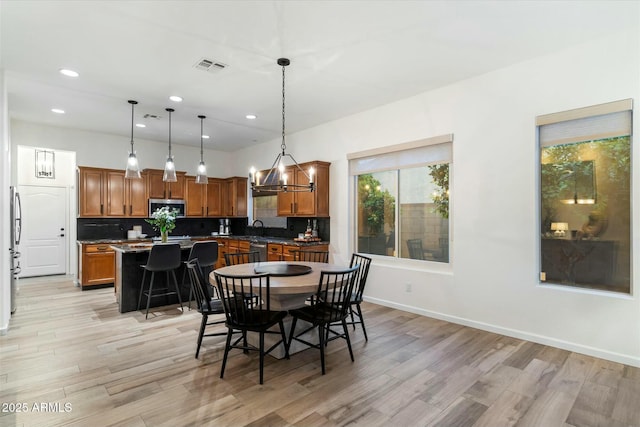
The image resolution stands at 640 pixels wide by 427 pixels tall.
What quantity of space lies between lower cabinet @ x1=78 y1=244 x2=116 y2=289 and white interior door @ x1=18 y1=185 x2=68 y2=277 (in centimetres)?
179

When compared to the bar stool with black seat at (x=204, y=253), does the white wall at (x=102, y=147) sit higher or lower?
higher

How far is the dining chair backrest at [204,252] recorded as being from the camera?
474 cm

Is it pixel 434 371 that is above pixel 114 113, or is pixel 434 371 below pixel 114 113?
below

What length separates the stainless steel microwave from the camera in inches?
274

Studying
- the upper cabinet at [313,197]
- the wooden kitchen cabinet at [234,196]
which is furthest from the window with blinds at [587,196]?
the wooden kitchen cabinet at [234,196]

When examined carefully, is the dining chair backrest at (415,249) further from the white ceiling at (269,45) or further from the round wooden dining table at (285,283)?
the white ceiling at (269,45)

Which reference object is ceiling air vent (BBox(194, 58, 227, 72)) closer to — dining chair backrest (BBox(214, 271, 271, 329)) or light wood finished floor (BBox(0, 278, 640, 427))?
dining chair backrest (BBox(214, 271, 271, 329))

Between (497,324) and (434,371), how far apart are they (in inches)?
53.2

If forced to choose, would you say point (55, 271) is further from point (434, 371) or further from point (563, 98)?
point (563, 98)

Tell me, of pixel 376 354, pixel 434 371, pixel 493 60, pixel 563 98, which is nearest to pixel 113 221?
pixel 376 354

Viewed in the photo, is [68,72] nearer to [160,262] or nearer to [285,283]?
[160,262]

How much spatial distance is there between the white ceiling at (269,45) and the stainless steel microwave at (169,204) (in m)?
2.48

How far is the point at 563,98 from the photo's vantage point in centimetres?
333

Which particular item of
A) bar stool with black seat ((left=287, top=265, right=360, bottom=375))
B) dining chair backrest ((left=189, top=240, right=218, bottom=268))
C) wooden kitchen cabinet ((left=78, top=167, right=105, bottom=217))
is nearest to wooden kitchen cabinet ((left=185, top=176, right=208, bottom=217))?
wooden kitchen cabinet ((left=78, top=167, right=105, bottom=217))
